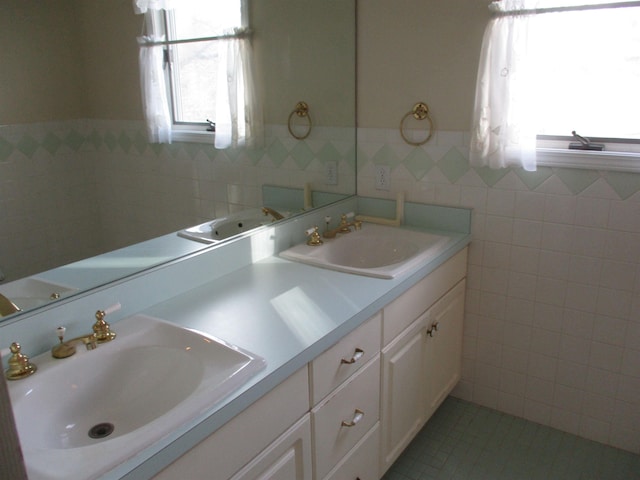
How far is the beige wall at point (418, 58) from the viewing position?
210cm

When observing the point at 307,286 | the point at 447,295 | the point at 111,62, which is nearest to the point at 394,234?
the point at 447,295

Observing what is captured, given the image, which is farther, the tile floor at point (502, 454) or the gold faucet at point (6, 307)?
the tile floor at point (502, 454)

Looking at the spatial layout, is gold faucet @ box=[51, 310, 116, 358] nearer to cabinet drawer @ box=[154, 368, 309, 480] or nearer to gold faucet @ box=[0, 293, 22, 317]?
gold faucet @ box=[0, 293, 22, 317]

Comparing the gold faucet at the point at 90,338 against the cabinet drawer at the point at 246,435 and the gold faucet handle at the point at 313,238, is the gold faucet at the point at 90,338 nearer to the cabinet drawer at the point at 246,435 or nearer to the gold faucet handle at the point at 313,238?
the cabinet drawer at the point at 246,435

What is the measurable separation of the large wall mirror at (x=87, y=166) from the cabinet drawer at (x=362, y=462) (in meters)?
0.80

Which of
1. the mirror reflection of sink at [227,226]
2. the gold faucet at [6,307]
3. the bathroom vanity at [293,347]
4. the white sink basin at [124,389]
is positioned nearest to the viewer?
the white sink basin at [124,389]

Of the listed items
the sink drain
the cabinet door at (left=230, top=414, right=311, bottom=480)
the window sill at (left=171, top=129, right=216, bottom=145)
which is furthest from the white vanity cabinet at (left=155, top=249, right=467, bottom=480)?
the window sill at (left=171, top=129, right=216, bottom=145)

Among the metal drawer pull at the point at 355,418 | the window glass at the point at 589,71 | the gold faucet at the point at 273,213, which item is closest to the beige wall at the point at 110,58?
the gold faucet at the point at 273,213

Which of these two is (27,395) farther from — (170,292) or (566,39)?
(566,39)

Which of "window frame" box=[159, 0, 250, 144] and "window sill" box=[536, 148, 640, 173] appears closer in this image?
"window frame" box=[159, 0, 250, 144]

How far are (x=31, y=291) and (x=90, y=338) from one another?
0.18 metres

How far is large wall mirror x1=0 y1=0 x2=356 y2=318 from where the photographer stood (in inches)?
46.9

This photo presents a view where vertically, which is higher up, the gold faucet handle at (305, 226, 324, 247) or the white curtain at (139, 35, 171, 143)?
the white curtain at (139, 35, 171, 143)

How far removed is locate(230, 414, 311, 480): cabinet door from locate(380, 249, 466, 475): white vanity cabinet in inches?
17.8
